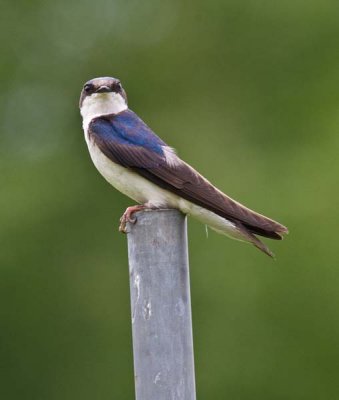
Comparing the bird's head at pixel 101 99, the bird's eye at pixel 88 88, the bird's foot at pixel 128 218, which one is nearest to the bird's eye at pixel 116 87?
the bird's head at pixel 101 99

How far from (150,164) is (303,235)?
7326mm

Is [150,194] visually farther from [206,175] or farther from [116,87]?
[206,175]

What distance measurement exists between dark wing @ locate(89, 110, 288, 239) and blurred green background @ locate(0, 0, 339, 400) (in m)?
6.38

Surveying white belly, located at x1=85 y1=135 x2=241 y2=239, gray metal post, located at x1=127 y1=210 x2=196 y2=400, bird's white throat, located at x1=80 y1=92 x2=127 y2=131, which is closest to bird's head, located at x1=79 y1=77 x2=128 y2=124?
bird's white throat, located at x1=80 y1=92 x2=127 y2=131

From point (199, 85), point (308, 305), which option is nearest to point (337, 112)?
point (199, 85)

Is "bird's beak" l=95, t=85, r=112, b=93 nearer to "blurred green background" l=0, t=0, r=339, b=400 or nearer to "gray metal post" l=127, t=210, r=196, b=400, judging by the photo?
"gray metal post" l=127, t=210, r=196, b=400

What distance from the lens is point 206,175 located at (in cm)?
1359

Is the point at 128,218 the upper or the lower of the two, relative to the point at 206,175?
lower

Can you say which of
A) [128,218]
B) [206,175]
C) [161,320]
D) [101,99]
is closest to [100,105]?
[101,99]

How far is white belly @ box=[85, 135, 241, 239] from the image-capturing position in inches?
241

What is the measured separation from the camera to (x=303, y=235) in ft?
44.3

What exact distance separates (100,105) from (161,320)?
5.83 ft

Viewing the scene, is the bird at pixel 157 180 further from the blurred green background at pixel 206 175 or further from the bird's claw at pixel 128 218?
the blurred green background at pixel 206 175

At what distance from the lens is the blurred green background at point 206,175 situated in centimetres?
1342
